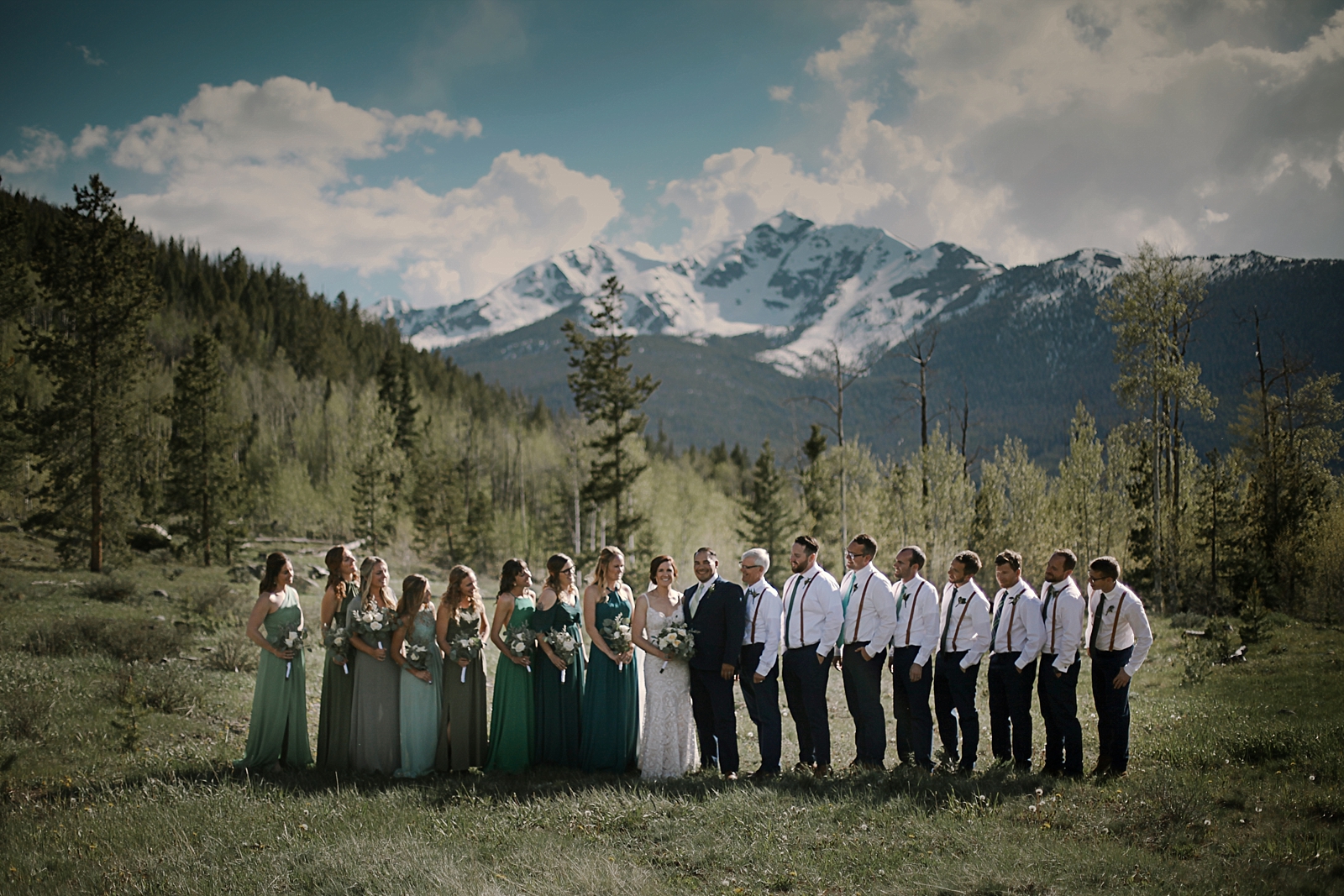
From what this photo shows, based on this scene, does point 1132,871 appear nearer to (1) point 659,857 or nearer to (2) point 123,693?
(1) point 659,857

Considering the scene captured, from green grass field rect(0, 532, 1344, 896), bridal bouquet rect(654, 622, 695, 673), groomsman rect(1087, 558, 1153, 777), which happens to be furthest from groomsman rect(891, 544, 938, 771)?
bridal bouquet rect(654, 622, 695, 673)

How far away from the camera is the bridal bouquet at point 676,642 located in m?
7.71

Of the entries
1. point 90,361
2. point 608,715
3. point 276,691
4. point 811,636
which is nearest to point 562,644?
point 608,715

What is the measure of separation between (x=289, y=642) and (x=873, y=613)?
6.29 meters

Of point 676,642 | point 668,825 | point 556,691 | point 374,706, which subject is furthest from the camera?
point 556,691

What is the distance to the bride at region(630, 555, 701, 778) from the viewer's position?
25.6 ft

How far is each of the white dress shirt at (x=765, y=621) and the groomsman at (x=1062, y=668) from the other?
8.58 ft

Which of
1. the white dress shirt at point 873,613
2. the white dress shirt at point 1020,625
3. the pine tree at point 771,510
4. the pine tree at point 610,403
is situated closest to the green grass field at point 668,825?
the white dress shirt at point 1020,625

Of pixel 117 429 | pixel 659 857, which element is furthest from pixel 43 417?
pixel 659 857

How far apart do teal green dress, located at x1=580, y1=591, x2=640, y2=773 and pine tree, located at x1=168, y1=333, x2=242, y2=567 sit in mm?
28673

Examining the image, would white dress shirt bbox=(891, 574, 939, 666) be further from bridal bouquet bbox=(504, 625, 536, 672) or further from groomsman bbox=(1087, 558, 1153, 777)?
bridal bouquet bbox=(504, 625, 536, 672)

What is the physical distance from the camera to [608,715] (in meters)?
8.15

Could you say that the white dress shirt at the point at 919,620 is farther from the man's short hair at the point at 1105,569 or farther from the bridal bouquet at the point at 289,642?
the bridal bouquet at the point at 289,642

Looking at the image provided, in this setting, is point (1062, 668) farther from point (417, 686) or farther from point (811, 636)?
point (417, 686)
